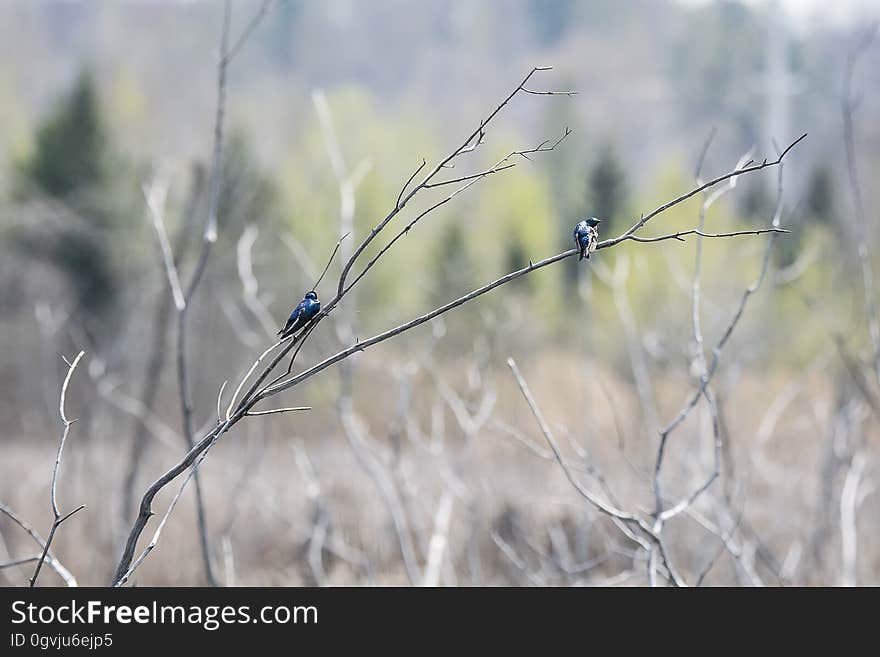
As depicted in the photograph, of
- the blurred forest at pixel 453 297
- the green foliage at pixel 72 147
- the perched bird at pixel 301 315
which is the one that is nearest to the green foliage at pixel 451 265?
the blurred forest at pixel 453 297

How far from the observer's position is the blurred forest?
4168mm

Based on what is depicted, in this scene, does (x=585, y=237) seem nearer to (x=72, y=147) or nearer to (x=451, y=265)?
(x=451, y=265)

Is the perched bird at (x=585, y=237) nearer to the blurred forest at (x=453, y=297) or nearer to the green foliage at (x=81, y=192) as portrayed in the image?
the blurred forest at (x=453, y=297)

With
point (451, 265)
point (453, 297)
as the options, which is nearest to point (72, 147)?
point (451, 265)

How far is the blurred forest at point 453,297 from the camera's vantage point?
417 centimetres

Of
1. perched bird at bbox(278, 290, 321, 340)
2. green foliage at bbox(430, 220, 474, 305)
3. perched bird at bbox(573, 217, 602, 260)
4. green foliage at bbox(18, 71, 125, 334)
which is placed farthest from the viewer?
green foliage at bbox(18, 71, 125, 334)

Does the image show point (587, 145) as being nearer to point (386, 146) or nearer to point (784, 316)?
point (386, 146)

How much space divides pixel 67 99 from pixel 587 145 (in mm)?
12817

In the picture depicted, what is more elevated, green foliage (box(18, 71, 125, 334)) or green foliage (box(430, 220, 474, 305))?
green foliage (box(18, 71, 125, 334))

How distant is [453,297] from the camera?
12.2 meters

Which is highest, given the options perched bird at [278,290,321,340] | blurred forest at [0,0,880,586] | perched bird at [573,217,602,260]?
blurred forest at [0,0,880,586]

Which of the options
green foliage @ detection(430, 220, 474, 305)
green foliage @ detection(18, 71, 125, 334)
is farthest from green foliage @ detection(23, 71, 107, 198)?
green foliage @ detection(430, 220, 474, 305)

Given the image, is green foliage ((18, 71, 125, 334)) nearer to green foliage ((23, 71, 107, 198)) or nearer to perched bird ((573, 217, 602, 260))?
green foliage ((23, 71, 107, 198))

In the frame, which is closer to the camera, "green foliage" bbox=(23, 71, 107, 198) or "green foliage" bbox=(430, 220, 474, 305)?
"green foliage" bbox=(430, 220, 474, 305)
